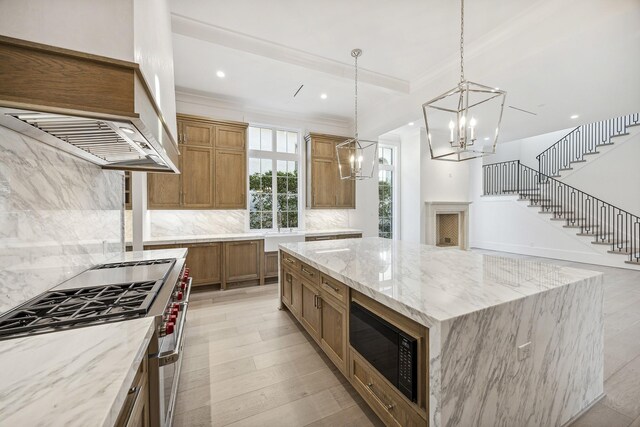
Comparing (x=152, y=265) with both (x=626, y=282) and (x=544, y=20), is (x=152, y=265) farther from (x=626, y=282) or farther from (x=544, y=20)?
(x=626, y=282)

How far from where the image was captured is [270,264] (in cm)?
465

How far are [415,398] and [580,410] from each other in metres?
1.33

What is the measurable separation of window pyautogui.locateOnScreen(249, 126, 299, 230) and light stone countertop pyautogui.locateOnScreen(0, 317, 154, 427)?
433 centimetres

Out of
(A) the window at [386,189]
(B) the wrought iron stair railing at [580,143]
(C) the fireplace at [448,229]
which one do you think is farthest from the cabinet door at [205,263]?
(B) the wrought iron stair railing at [580,143]

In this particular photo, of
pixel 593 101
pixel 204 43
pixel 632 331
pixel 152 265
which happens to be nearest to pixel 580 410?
pixel 632 331

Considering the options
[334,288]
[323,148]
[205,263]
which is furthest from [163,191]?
[334,288]

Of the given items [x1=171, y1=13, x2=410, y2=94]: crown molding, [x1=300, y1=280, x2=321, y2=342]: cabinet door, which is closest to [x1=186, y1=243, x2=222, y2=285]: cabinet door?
[x1=300, y1=280, x2=321, y2=342]: cabinet door

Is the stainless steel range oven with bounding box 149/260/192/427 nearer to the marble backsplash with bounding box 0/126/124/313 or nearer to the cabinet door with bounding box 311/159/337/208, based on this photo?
the marble backsplash with bounding box 0/126/124/313

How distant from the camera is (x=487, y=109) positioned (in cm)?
492

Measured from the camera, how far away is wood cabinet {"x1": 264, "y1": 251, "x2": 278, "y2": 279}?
4613mm

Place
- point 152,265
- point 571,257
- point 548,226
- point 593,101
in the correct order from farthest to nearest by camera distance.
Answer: point 548,226 < point 571,257 < point 593,101 < point 152,265

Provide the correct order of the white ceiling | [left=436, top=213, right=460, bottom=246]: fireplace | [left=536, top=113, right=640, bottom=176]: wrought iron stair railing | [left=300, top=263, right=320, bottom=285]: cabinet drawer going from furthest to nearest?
[left=436, top=213, right=460, bottom=246]: fireplace → [left=536, top=113, right=640, bottom=176]: wrought iron stair railing → the white ceiling → [left=300, top=263, right=320, bottom=285]: cabinet drawer

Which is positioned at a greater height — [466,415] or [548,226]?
[548,226]

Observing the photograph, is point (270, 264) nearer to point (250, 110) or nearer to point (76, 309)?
point (250, 110)
